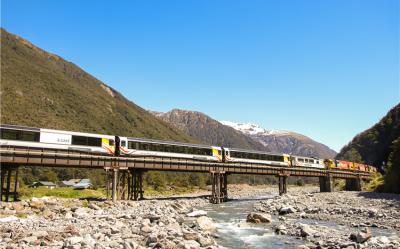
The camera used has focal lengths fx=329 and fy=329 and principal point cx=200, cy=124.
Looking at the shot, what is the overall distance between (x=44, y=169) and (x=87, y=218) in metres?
→ 85.4

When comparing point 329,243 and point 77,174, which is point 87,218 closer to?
point 329,243

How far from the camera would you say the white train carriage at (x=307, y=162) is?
71000 mm

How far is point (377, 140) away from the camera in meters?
165

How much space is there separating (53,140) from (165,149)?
15.8 m

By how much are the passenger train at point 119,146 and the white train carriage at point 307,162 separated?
14.4 feet

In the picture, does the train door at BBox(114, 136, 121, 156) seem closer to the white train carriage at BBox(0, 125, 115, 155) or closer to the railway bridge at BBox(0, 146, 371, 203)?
the white train carriage at BBox(0, 125, 115, 155)

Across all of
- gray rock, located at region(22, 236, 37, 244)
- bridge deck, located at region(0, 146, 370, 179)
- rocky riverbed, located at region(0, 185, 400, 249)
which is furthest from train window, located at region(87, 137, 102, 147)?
gray rock, located at region(22, 236, 37, 244)

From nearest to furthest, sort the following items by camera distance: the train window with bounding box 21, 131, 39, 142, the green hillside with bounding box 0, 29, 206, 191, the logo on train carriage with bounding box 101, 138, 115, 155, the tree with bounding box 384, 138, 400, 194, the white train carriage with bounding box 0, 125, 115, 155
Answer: the white train carriage with bounding box 0, 125, 115, 155, the train window with bounding box 21, 131, 39, 142, the logo on train carriage with bounding box 101, 138, 115, 155, the tree with bounding box 384, 138, 400, 194, the green hillside with bounding box 0, 29, 206, 191

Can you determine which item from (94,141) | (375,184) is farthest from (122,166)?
(375,184)

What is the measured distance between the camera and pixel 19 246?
52.1 feet

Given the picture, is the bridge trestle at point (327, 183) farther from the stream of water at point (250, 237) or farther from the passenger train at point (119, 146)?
the stream of water at point (250, 237)

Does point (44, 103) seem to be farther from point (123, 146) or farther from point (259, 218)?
point (259, 218)

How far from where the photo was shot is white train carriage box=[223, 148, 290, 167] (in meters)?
57.4

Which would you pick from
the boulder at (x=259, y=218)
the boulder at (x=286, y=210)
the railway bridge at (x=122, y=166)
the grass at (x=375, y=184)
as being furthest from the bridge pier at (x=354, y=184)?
the boulder at (x=259, y=218)
